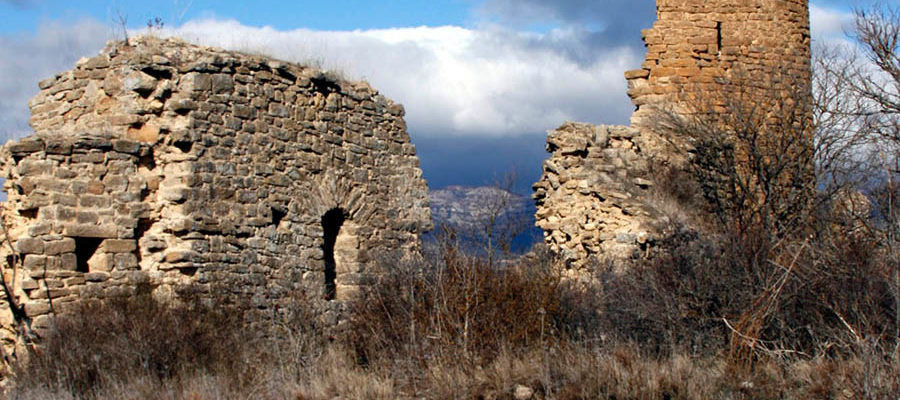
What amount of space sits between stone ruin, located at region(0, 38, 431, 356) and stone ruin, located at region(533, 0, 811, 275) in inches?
119

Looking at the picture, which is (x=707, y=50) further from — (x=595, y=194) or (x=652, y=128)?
(x=595, y=194)

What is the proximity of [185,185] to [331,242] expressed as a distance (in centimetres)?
277

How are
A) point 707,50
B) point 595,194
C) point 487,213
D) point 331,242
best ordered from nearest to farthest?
point 331,242 → point 595,194 → point 487,213 → point 707,50

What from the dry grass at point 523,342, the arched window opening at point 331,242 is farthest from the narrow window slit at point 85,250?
the arched window opening at point 331,242

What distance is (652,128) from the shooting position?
50.0ft

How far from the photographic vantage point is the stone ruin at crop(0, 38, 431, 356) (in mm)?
9352

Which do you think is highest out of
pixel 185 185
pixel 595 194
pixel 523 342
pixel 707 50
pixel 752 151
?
pixel 707 50

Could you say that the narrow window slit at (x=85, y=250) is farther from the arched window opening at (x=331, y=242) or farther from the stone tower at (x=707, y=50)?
the stone tower at (x=707, y=50)

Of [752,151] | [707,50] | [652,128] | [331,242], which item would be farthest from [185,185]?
[707,50]

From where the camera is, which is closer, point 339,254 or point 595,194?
point 339,254

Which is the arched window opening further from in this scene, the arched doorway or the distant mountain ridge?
the distant mountain ridge

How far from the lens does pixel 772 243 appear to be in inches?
395

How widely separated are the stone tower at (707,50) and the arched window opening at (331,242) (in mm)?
6082

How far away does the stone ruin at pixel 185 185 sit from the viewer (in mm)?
9352
